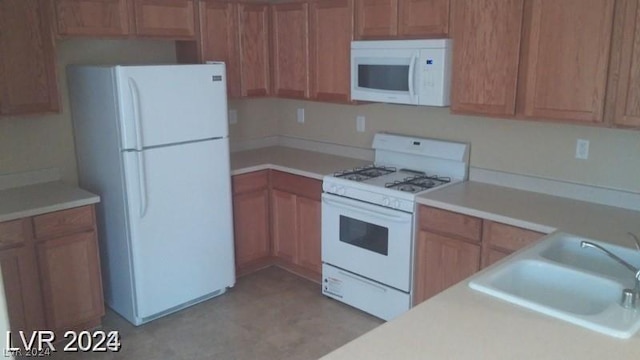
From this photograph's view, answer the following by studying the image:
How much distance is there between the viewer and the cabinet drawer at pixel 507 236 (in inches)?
106

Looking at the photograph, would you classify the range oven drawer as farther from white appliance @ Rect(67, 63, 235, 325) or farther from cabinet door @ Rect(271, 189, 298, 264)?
white appliance @ Rect(67, 63, 235, 325)

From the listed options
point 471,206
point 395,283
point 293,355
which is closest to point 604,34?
point 471,206

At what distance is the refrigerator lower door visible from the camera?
3.25 m

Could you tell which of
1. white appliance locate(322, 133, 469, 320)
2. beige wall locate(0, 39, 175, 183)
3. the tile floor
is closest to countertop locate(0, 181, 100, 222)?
beige wall locate(0, 39, 175, 183)

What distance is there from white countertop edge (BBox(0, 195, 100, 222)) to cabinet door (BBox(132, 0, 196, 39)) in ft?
3.64

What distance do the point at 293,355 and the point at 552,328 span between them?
1836 mm

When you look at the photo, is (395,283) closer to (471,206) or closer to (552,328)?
(471,206)

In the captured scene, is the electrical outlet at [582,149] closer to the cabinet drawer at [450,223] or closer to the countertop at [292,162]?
the cabinet drawer at [450,223]

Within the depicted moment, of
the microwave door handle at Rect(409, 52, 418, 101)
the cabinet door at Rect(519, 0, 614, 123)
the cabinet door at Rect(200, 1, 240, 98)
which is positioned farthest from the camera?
the cabinet door at Rect(200, 1, 240, 98)

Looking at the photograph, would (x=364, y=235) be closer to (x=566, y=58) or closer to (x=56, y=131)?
(x=566, y=58)

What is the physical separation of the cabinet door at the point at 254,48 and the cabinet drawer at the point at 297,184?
693 millimetres

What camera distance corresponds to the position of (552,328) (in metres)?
1.59

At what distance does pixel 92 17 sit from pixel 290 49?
4.70 feet

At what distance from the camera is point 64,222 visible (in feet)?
10.0
